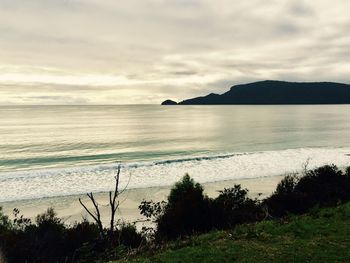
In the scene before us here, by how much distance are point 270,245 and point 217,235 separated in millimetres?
1966

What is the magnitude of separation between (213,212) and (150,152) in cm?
4165

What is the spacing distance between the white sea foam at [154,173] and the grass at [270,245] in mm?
23957

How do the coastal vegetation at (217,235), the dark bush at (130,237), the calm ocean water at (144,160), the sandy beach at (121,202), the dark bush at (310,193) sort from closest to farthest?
1. the coastal vegetation at (217,235)
2. the dark bush at (130,237)
3. the dark bush at (310,193)
4. the sandy beach at (121,202)
5. the calm ocean water at (144,160)

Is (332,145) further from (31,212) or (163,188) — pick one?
(31,212)

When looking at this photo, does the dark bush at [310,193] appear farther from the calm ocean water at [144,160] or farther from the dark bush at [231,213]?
the calm ocean water at [144,160]

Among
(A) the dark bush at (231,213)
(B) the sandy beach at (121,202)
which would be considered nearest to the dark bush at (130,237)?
(A) the dark bush at (231,213)

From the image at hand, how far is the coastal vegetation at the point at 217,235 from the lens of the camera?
34.3 feet

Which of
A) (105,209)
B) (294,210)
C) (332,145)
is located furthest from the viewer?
(332,145)

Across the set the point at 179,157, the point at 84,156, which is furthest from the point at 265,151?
the point at 84,156

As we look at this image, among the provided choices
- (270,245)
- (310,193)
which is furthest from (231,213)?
(310,193)

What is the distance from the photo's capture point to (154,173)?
41.4 m

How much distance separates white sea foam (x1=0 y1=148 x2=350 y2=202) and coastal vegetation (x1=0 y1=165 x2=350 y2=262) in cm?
1212

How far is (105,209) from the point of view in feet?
92.3

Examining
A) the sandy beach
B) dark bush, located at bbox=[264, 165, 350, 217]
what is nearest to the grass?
dark bush, located at bbox=[264, 165, 350, 217]
